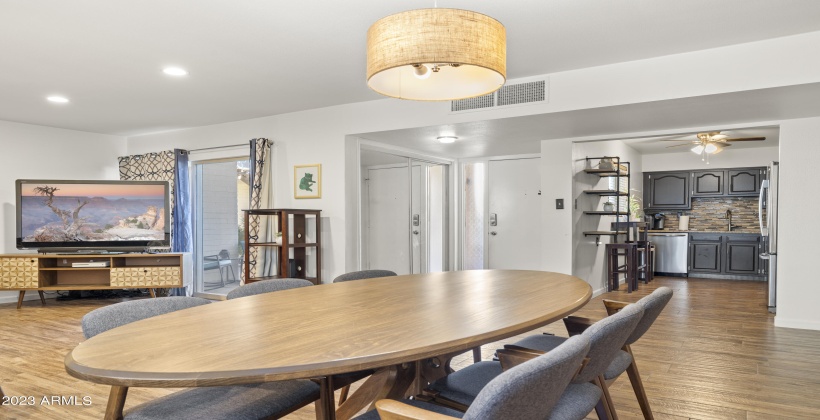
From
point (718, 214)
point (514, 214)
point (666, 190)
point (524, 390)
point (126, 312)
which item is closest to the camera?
point (524, 390)

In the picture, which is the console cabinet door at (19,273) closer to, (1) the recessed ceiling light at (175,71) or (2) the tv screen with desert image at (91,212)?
(2) the tv screen with desert image at (91,212)

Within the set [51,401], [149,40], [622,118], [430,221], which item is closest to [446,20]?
[149,40]

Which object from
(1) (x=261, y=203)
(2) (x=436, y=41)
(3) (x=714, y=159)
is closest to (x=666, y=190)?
(3) (x=714, y=159)

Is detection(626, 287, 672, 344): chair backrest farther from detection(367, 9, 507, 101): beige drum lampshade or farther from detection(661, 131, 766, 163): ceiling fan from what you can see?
detection(661, 131, 766, 163): ceiling fan

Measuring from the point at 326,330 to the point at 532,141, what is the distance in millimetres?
5081

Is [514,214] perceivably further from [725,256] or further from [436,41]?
[436,41]

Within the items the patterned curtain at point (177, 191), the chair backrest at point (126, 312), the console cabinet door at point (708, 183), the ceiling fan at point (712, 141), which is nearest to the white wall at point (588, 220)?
the ceiling fan at point (712, 141)

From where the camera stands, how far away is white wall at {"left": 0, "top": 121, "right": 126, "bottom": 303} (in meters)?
6.39

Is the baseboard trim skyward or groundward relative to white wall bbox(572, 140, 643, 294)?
groundward

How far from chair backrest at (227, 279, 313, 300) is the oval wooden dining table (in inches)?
8.2

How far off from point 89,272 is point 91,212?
2.50 ft

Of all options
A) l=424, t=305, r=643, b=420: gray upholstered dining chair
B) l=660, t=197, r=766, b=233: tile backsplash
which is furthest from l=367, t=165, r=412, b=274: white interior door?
l=424, t=305, r=643, b=420: gray upholstered dining chair

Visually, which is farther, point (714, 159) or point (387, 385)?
point (714, 159)

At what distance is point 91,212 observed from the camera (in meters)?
6.53
